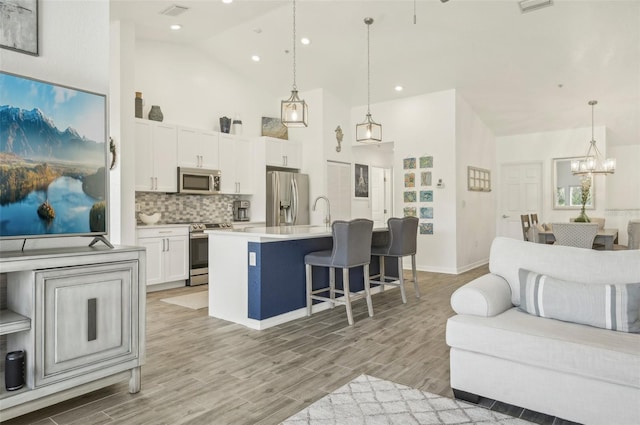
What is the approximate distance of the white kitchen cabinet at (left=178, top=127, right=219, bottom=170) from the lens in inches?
237

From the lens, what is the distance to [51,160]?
7.51 feet

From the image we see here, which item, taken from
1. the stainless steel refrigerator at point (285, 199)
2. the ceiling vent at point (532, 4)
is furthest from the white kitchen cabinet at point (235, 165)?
the ceiling vent at point (532, 4)

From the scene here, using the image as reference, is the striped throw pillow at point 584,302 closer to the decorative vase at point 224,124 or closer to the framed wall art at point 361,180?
the decorative vase at point 224,124

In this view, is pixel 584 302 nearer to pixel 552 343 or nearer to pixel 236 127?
pixel 552 343

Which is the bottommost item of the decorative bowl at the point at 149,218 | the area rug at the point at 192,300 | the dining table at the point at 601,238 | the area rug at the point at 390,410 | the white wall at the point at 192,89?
the area rug at the point at 390,410

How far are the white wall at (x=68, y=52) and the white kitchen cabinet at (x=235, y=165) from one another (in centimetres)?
390

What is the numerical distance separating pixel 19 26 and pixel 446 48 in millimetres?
5155

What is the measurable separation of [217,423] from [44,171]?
1.66 meters

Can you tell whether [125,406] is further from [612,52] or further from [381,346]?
[612,52]

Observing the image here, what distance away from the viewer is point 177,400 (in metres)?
2.37

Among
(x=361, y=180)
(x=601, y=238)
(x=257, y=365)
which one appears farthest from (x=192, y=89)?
(x=601, y=238)

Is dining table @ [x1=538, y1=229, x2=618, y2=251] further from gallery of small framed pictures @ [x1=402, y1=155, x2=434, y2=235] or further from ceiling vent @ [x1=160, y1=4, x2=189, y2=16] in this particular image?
ceiling vent @ [x1=160, y1=4, x2=189, y2=16]

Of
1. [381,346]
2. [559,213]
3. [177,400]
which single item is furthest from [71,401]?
[559,213]

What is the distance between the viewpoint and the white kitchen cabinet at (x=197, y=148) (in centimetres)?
603
